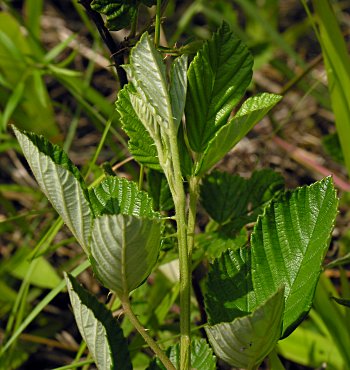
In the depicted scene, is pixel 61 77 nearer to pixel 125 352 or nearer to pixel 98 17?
pixel 98 17

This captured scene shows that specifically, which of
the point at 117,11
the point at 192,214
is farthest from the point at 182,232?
the point at 117,11

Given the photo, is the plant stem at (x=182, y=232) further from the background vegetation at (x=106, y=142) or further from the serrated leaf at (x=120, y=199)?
the background vegetation at (x=106, y=142)

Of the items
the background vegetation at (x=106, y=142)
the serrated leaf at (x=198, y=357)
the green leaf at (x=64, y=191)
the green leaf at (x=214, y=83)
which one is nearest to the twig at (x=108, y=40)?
the background vegetation at (x=106, y=142)

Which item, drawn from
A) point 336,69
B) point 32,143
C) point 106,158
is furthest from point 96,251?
point 106,158

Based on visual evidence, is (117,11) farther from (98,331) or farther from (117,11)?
(98,331)

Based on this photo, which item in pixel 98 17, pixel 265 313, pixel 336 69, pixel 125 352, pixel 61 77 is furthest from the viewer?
pixel 61 77

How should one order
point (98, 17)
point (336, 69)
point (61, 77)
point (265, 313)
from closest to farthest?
point (265, 313) < point (98, 17) < point (336, 69) < point (61, 77)
